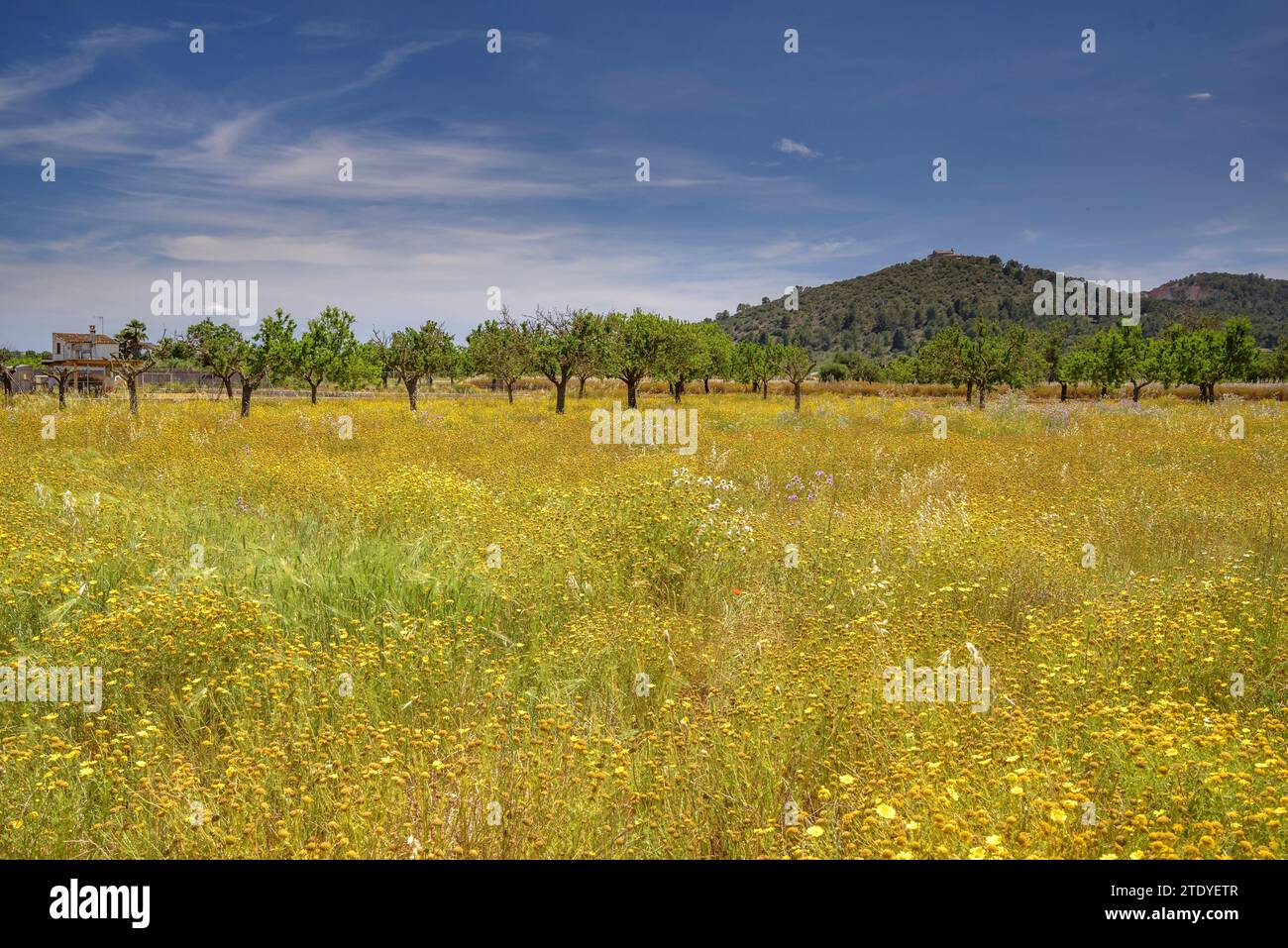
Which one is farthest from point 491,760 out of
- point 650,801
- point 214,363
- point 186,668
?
point 214,363

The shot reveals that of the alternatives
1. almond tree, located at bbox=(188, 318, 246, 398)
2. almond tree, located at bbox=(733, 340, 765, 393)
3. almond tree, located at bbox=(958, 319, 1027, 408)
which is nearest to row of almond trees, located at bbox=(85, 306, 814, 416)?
almond tree, located at bbox=(188, 318, 246, 398)

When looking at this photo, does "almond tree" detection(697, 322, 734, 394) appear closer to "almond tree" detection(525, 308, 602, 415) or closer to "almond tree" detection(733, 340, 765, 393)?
"almond tree" detection(733, 340, 765, 393)

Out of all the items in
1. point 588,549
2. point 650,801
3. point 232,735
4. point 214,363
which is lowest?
point 650,801

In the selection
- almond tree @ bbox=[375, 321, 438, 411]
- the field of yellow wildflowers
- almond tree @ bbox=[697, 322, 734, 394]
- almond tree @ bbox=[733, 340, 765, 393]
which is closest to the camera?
the field of yellow wildflowers

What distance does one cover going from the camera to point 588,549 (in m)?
7.04

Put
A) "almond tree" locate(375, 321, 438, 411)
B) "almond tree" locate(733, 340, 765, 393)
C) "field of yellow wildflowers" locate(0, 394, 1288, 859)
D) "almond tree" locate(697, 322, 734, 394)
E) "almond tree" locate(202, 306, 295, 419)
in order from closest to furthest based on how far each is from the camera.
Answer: "field of yellow wildflowers" locate(0, 394, 1288, 859), "almond tree" locate(202, 306, 295, 419), "almond tree" locate(375, 321, 438, 411), "almond tree" locate(697, 322, 734, 394), "almond tree" locate(733, 340, 765, 393)

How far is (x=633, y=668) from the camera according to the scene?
5.03 meters

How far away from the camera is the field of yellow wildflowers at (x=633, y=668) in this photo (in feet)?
9.92

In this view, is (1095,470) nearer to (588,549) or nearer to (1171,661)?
(1171,661)

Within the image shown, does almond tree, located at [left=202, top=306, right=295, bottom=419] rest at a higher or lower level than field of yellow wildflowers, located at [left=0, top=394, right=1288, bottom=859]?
higher

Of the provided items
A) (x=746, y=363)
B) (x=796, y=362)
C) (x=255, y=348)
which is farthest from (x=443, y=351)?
(x=746, y=363)

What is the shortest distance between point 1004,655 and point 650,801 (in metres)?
3.10

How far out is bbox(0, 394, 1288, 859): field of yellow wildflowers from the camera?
302 cm

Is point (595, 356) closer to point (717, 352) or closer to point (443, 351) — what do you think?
point (443, 351)
